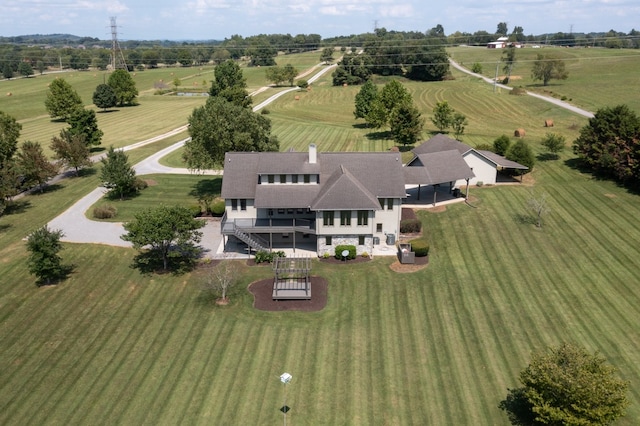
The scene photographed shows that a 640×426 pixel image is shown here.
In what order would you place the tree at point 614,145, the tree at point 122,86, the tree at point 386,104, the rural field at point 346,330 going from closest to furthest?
the rural field at point 346,330
the tree at point 614,145
the tree at point 386,104
the tree at point 122,86

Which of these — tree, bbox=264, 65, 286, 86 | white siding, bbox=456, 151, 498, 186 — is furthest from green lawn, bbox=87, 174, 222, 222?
tree, bbox=264, 65, 286, 86

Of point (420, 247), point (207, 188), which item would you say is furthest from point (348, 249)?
point (207, 188)

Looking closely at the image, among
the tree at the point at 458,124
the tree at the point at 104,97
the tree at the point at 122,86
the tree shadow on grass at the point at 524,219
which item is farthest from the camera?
the tree at the point at 122,86

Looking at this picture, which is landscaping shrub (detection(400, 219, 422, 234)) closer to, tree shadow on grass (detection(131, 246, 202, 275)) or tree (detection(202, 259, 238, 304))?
tree (detection(202, 259, 238, 304))

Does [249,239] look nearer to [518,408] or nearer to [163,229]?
[163,229]

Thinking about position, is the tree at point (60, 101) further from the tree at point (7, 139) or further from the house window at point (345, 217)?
the house window at point (345, 217)

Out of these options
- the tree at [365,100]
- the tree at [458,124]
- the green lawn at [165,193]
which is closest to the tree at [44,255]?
the green lawn at [165,193]
